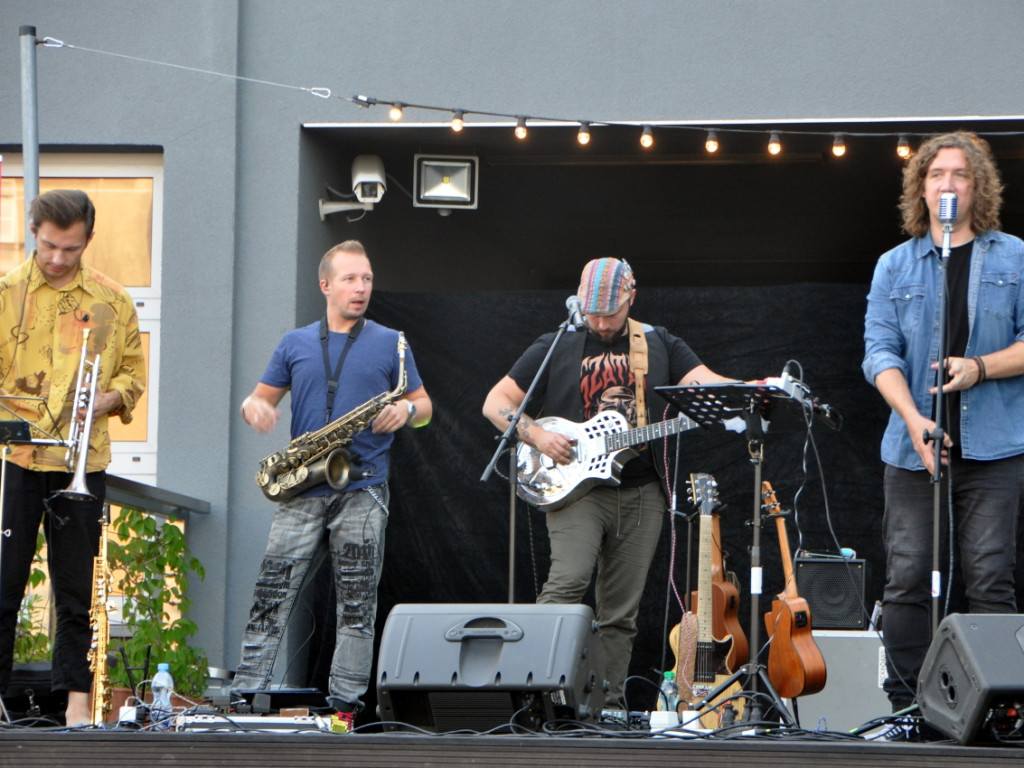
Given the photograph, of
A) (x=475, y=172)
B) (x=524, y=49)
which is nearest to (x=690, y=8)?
(x=524, y=49)

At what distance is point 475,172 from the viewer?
7.23 meters

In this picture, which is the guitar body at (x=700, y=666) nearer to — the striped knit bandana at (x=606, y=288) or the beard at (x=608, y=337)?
the beard at (x=608, y=337)

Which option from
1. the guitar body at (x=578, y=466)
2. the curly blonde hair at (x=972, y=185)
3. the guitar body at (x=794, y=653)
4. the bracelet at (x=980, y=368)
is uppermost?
the curly blonde hair at (x=972, y=185)

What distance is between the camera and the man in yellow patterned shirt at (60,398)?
174 inches

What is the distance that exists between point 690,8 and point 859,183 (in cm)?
237

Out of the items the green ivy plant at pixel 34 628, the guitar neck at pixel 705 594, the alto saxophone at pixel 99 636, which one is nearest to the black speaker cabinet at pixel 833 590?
the guitar neck at pixel 705 594

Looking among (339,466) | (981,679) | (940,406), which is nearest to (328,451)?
(339,466)

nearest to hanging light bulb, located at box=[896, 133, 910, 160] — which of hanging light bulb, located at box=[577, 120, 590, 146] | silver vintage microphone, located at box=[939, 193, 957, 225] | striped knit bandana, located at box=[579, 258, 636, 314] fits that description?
hanging light bulb, located at box=[577, 120, 590, 146]

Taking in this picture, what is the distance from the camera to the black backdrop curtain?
6957 mm

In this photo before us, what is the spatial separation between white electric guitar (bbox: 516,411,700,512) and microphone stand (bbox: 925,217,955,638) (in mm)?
1355

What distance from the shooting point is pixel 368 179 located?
703 centimetres

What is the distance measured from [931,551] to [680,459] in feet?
10.0

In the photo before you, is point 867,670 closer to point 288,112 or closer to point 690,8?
point 690,8

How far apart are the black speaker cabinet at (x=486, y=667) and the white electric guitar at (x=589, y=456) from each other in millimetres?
1668
